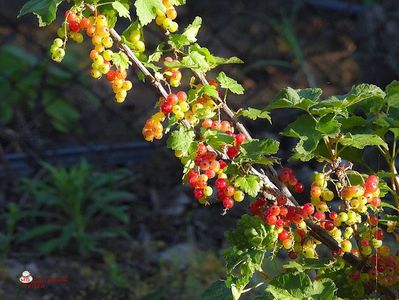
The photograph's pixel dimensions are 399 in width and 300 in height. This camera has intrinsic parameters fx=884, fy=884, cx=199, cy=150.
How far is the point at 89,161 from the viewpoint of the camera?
162 inches

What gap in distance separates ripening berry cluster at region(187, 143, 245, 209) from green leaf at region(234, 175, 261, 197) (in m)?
0.04

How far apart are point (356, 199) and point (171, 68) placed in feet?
1.41

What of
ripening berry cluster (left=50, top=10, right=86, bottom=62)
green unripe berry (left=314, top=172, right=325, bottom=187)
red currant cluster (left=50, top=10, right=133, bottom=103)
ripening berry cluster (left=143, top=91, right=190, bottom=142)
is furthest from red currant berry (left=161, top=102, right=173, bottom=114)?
green unripe berry (left=314, top=172, right=325, bottom=187)

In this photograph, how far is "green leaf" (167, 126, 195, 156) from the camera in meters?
1.62

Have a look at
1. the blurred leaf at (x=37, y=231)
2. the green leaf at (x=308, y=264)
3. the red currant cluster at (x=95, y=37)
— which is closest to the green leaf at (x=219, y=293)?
the green leaf at (x=308, y=264)

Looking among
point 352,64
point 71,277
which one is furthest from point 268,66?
point 71,277

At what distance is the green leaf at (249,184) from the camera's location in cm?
163

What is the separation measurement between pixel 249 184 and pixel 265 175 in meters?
0.15

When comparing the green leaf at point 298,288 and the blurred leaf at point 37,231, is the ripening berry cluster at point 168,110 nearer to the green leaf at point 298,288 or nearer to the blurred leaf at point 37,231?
the green leaf at point 298,288

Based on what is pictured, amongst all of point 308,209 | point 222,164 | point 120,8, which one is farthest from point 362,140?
point 120,8

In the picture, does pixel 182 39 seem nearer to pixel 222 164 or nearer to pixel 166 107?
pixel 166 107

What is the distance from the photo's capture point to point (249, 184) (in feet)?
5.39

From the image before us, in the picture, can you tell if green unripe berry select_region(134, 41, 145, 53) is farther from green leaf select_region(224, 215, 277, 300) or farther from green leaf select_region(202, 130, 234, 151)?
green leaf select_region(224, 215, 277, 300)

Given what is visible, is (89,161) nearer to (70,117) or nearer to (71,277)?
(70,117)
